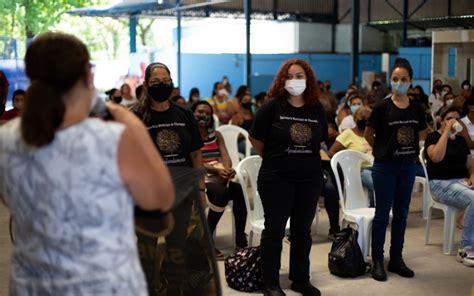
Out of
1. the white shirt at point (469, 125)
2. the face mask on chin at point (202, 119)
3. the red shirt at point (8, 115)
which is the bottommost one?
the white shirt at point (469, 125)

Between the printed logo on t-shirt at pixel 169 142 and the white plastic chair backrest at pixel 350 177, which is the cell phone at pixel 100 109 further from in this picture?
the white plastic chair backrest at pixel 350 177

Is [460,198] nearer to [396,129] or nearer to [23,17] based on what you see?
[396,129]

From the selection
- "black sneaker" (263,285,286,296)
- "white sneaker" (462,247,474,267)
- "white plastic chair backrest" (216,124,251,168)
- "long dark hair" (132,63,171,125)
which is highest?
"long dark hair" (132,63,171,125)

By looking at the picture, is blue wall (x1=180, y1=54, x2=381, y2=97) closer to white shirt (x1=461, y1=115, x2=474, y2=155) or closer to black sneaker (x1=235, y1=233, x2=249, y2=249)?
white shirt (x1=461, y1=115, x2=474, y2=155)

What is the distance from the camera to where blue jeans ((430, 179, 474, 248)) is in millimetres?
6043

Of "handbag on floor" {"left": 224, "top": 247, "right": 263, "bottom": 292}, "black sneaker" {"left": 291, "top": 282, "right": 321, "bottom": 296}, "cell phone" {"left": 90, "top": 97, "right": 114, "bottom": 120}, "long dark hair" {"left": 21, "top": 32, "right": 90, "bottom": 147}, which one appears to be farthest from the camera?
"handbag on floor" {"left": 224, "top": 247, "right": 263, "bottom": 292}

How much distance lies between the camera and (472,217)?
19.8 ft

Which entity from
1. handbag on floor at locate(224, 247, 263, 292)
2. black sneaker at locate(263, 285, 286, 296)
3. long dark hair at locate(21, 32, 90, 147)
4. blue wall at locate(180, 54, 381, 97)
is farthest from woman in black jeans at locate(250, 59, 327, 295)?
blue wall at locate(180, 54, 381, 97)

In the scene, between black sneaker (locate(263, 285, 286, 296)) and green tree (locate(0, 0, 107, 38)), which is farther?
green tree (locate(0, 0, 107, 38))

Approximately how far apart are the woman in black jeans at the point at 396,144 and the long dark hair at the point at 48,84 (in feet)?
11.8

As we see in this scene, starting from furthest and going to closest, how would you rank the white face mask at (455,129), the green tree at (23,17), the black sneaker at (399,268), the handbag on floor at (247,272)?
1. the green tree at (23,17)
2. the white face mask at (455,129)
3. the black sneaker at (399,268)
4. the handbag on floor at (247,272)

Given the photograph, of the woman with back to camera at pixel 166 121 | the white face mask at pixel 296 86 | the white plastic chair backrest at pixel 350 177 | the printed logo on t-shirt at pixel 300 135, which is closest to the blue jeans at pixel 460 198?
the white plastic chair backrest at pixel 350 177

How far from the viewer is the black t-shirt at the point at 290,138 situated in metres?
4.68

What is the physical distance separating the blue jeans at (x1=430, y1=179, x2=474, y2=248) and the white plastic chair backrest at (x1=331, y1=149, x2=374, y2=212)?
2.01 feet
